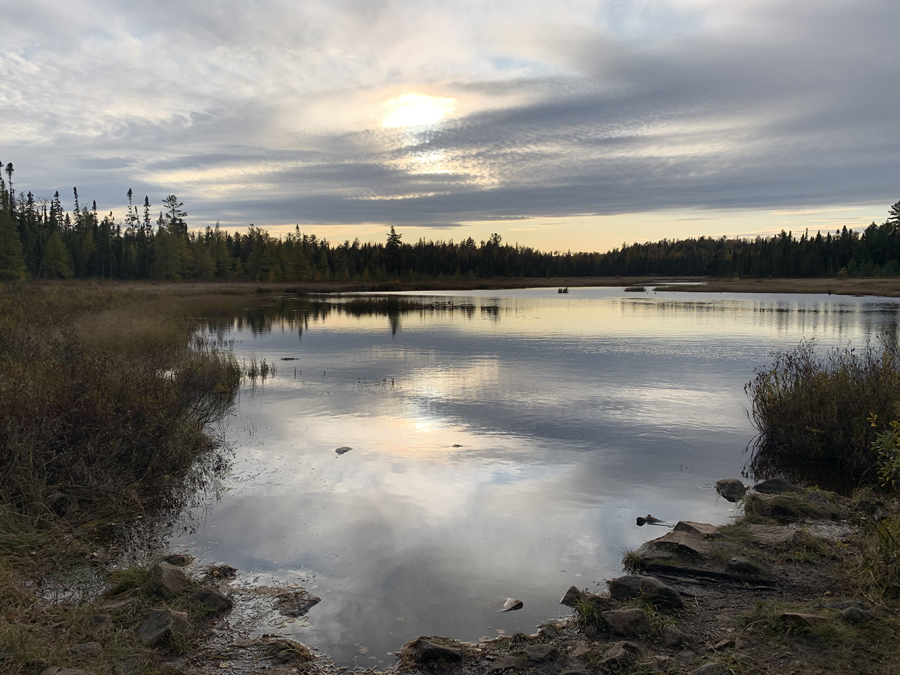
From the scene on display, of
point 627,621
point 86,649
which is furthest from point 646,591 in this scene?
point 86,649

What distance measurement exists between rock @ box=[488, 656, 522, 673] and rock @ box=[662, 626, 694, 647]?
5.23 feet

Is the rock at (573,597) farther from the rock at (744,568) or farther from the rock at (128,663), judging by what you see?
the rock at (128,663)

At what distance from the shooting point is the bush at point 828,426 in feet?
42.2

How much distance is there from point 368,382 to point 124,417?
12693 mm

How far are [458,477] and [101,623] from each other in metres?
7.52

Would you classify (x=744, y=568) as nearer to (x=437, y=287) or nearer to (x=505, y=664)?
(x=505, y=664)

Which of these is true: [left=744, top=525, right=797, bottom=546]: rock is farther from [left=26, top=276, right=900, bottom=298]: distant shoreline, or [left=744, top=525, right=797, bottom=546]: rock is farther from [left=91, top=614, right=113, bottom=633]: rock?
[left=26, top=276, right=900, bottom=298]: distant shoreline

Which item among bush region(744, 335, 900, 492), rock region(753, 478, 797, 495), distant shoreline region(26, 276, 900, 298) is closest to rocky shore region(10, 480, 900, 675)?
rock region(753, 478, 797, 495)

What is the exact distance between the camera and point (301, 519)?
34.2 ft

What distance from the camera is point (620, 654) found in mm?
5859

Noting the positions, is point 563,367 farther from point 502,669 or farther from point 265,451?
point 502,669

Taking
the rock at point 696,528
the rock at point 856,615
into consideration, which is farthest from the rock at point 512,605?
the rock at point 856,615

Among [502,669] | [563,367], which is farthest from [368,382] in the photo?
[502,669]

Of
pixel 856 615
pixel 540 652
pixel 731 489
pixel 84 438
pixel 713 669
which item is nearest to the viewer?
pixel 713 669
